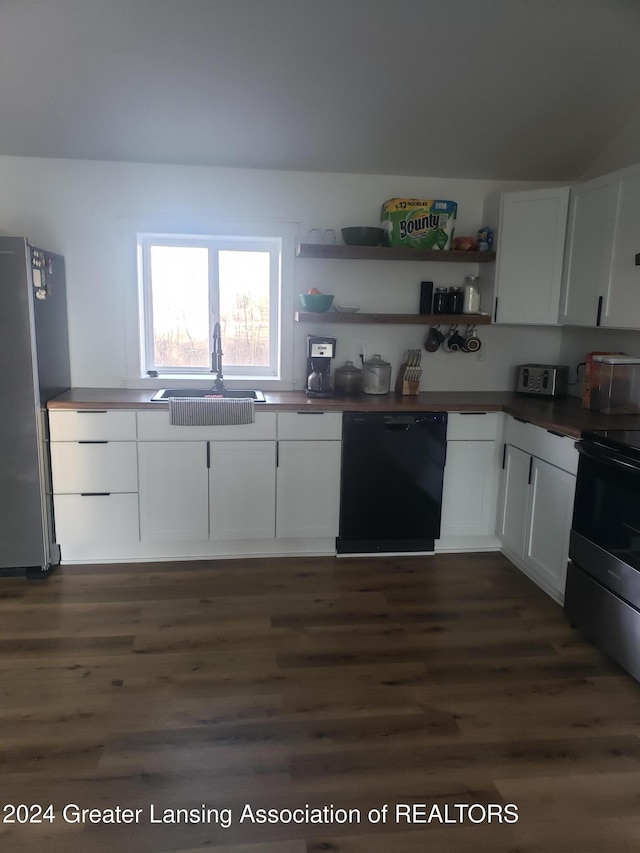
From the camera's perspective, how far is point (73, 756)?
6.30ft

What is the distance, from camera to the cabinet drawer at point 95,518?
326cm

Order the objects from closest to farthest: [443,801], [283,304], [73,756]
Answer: [443,801], [73,756], [283,304]

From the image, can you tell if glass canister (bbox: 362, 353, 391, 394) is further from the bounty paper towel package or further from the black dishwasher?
the bounty paper towel package

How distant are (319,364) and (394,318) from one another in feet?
1.71

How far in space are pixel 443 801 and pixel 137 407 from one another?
2306 mm

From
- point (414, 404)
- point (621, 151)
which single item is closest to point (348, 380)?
point (414, 404)

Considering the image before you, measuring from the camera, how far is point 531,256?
354 centimetres

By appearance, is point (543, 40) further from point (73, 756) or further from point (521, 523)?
point (73, 756)

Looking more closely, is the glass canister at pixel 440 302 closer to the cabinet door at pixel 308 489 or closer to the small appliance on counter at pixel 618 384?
the small appliance on counter at pixel 618 384

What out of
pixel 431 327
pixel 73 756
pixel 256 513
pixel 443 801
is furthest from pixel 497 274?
pixel 73 756

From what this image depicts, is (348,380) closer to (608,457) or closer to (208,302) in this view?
(208,302)

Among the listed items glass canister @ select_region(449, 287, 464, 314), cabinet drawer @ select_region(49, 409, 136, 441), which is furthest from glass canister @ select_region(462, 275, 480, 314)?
cabinet drawer @ select_region(49, 409, 136, 441)

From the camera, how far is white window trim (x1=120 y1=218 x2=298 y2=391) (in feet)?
11.8

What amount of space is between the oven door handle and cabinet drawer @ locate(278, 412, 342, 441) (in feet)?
4.15
